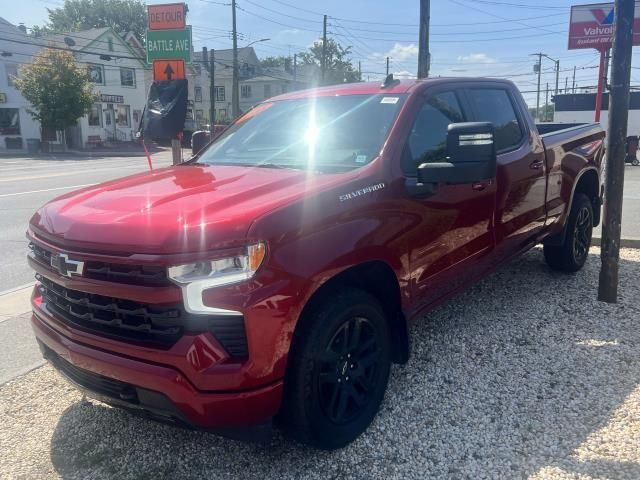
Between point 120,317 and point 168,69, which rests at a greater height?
point 168,69

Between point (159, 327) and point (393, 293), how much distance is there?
4.58 ft

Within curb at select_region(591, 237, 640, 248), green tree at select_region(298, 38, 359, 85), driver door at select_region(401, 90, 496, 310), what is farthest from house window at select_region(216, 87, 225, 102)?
driver door at select_region(401, 90, 496, 310)

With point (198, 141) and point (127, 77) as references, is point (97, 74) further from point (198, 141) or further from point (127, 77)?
point (198, 141)

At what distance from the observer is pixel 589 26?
23953 mm

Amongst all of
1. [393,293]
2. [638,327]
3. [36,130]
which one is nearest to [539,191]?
[638,327]

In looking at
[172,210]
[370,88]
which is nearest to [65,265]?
[172,210]

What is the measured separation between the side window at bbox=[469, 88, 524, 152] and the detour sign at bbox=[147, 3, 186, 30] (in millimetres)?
4344

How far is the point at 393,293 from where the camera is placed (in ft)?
10.7

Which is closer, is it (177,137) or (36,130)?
(177,137)

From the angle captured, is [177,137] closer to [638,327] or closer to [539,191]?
[539,191]

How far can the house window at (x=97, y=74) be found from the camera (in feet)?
151

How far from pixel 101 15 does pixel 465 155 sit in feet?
277

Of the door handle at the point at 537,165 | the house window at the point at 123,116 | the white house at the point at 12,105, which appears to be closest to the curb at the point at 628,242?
the door handle at the point at 537,165

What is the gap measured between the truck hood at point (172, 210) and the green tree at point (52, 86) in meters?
37.6
